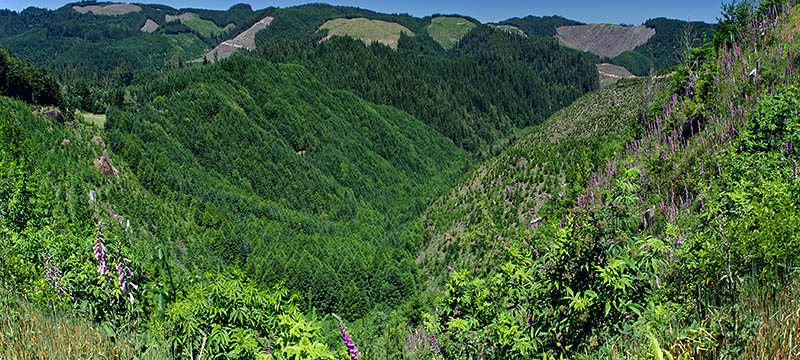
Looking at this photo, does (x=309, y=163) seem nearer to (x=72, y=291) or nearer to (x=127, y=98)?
(x=127, y=98)

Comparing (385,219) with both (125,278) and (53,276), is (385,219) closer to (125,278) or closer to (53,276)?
(53,276)

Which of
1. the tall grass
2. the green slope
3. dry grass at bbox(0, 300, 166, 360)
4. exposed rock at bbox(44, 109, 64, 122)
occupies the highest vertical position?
exposed rock at bbox(44, 109, 64, 122)

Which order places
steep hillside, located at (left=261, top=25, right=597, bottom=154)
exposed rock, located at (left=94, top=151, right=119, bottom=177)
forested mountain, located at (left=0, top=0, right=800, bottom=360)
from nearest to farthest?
forested mountain, located at (left=0, top=0, right=800, bottom=360) < exposed rock, located at (left=94, top=151, right=119, bottom=177) < steep hillside, located at (left=261, top=25, right=597, bottom=154)

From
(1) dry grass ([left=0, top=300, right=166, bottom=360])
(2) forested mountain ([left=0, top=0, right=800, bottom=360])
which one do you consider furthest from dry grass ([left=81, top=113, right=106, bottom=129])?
(1) dry grass ([left=0, top=300, right=166, bottom=360])

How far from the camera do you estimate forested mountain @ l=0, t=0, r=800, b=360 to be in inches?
205

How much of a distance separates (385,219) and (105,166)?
1767 inches

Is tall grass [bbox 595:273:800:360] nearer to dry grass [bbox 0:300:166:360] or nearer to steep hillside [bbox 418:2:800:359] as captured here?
steep hillside [bbox 418:2:800:359]

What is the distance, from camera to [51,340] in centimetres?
433

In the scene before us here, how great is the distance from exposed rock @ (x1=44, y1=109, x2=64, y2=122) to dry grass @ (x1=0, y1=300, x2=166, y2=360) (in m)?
51.2

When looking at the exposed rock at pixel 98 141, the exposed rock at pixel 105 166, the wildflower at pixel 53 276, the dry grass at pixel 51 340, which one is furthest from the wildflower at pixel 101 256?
the exposed rock at pixel 98 141

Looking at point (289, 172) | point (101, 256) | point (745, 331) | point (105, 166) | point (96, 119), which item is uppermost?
point (96, 119)

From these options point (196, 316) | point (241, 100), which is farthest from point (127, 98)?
point (196, 316)

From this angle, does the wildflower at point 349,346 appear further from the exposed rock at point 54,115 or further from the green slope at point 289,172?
the exposed rock at point 54,115


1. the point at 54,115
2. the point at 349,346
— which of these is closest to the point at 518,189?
the point at 349,346
